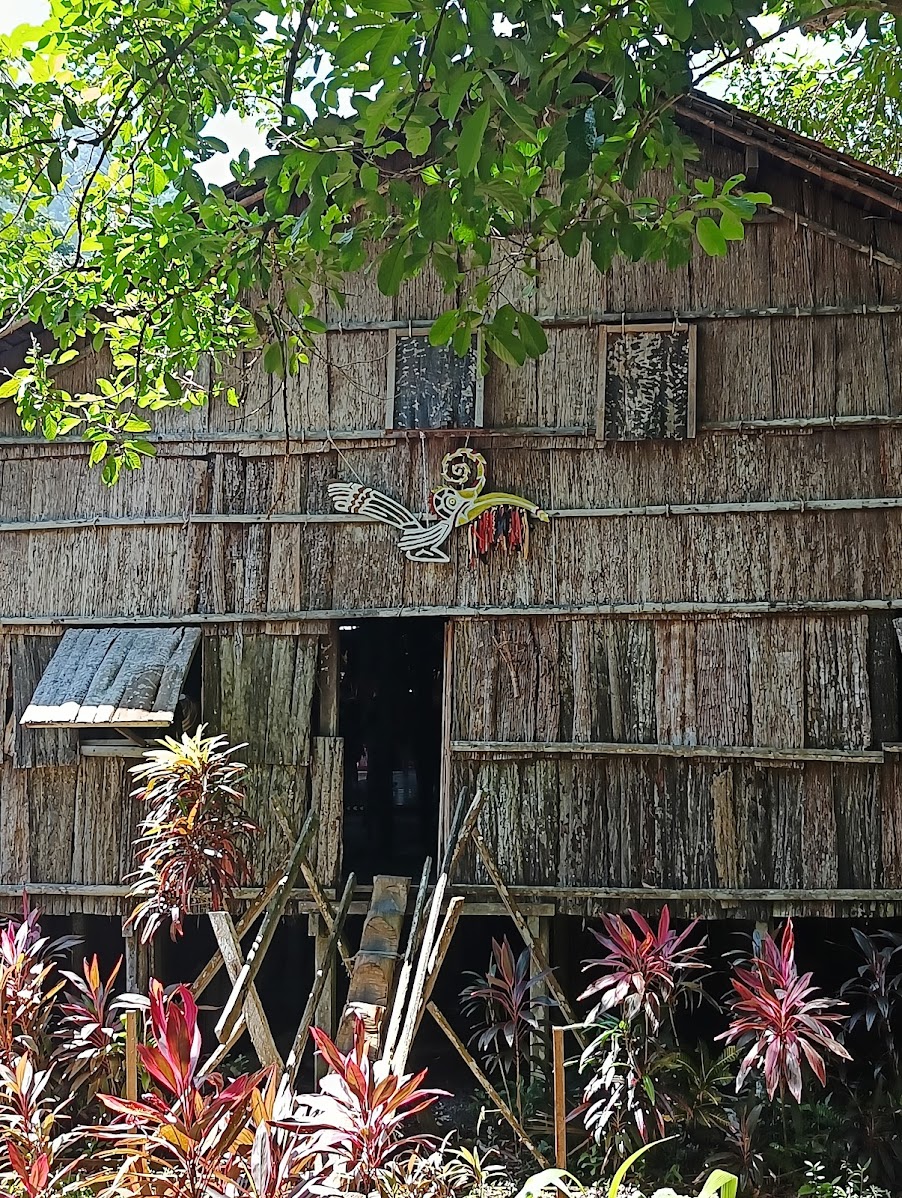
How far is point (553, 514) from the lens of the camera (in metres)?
7.29

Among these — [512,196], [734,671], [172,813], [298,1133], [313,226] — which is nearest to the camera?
[512,196]

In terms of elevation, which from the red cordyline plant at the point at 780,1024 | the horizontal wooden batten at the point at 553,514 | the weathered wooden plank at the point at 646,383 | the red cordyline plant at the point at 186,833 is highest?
the weathered wooden plank at the point at 646,383

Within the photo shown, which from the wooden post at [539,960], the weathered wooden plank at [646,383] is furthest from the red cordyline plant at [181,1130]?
the weathered wooden plank at [646,383]

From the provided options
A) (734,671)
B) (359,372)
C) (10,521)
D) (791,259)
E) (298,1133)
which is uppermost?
(791,259)

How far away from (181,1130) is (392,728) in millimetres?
8981

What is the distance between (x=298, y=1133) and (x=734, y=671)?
13.7 ft

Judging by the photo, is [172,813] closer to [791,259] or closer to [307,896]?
[307,896]

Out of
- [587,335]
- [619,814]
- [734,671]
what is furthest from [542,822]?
[587,335]

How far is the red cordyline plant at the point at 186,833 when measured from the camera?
6.36m

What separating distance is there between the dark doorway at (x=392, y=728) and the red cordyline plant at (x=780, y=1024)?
20.2ft

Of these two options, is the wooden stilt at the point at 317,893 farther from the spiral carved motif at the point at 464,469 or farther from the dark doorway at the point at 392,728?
the dark doorway at the point at 392,728

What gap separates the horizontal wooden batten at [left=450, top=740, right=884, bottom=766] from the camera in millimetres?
6848

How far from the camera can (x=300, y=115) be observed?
10.5 feet

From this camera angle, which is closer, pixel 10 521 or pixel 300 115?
pixel 300 115
